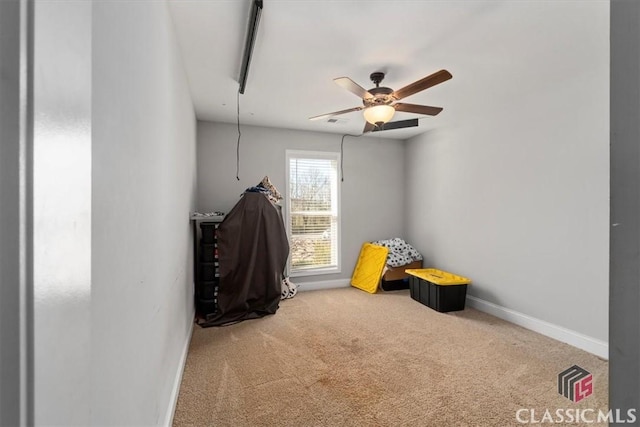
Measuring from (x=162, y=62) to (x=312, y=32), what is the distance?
3.39 feet

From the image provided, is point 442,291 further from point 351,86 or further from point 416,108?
point 351,86

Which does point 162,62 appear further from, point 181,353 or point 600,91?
point 600,91

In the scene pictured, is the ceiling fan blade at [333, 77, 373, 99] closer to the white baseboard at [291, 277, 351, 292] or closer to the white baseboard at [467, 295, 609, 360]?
the white baseboard at [467, 295, 609, 360]

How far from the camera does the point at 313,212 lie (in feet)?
15.1

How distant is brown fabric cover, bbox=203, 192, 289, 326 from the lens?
3260mm

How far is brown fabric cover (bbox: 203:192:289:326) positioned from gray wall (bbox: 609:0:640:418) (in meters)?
3.15

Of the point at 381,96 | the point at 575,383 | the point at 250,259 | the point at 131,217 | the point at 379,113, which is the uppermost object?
the point at 381,96

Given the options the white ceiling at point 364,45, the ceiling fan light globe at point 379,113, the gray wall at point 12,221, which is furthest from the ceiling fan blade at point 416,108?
the gray wall at point 12,221

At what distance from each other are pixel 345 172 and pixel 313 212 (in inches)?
33.8

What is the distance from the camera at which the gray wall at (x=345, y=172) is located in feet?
13.3

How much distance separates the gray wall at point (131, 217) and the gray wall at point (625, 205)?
0.97 m

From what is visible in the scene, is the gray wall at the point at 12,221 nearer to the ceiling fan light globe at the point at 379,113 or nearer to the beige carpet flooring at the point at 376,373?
the beige carpet flooring at the point at 376,373

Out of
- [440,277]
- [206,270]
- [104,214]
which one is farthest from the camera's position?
[440,277]

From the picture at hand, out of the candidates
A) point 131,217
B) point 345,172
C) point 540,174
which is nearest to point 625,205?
point 131,217
